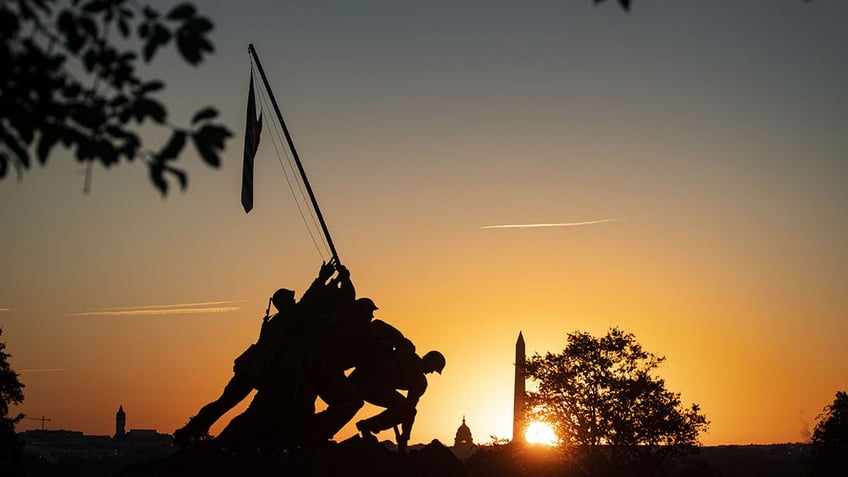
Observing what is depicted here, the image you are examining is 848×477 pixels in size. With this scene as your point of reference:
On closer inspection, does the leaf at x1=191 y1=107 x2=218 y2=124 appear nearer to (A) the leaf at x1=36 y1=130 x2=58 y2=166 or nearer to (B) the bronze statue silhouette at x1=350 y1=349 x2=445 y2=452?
(A) the leaf at x1=36 y1=130 x2=58 y2=166

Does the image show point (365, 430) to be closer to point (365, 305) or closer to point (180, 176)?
point (365, 305)

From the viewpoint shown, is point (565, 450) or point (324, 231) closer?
point (324, 231)

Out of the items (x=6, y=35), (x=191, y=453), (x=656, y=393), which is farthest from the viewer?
(x=656, y=393)

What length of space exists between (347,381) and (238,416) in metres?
2.22

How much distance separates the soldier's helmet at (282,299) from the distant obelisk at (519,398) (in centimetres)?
3765

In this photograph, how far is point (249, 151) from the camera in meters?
27.3

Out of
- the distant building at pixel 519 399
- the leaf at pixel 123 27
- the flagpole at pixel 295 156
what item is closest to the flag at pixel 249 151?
→ the flagpole at pixel 295 156

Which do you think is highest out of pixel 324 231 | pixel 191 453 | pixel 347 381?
pixel 324 231

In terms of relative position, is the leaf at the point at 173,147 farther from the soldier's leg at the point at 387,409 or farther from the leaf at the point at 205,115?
the soldier's leg at the point at 387,409

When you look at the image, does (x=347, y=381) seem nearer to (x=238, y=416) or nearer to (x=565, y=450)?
(x=238, y=416)

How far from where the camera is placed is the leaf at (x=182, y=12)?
7.87 metres

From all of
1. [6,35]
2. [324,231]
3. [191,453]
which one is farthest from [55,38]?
[324,231]

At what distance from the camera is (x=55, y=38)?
26.3ft

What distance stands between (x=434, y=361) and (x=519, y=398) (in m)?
40.3
